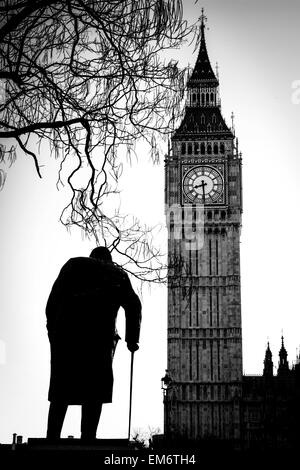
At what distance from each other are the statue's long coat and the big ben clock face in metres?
59.4

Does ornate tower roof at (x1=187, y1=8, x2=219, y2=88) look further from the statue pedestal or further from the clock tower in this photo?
the statue pedestal

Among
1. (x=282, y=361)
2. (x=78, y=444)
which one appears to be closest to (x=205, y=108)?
(x=282, y=361)

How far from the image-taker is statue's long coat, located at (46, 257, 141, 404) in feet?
21.7

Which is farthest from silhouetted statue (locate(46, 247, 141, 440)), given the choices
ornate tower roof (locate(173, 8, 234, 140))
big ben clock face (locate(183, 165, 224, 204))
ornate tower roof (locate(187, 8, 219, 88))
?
ornate tower roof (locate(187, 8, 219, 88))

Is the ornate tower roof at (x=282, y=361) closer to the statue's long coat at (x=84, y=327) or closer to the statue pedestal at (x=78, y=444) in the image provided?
the statue's long coat at (x=84, y=327)

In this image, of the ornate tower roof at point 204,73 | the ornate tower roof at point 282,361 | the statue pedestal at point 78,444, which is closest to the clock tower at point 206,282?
the ornate tower roof at point 204,73

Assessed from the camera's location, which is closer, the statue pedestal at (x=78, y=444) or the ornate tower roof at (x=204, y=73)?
the statue pedestal at (x=78, y=444)

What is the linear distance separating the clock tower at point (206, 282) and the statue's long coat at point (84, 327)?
2233 inches

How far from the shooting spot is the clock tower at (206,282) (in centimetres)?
6391

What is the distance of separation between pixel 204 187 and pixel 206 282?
7.17 meters

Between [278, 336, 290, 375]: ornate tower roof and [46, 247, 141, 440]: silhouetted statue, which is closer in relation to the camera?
[46, 247, 141, 440]: silhouetted statue
